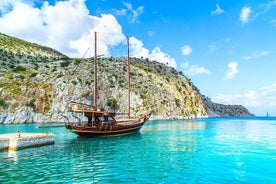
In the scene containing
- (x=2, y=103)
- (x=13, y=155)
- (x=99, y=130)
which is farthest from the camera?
(x=2, y=103)

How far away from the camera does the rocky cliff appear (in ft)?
270

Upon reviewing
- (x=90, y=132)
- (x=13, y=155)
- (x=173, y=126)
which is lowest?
(x=13, y=155)

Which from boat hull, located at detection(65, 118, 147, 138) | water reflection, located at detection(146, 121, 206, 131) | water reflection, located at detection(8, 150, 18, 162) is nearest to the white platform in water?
water reflection, located at detection(8, 150, 18, 162)

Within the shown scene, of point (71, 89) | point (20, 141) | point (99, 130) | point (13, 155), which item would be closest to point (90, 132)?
point (99, 130)

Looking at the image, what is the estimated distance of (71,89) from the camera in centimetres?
8956

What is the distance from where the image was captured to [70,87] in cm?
8988

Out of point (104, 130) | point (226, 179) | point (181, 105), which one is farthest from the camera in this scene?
point (181, 105)

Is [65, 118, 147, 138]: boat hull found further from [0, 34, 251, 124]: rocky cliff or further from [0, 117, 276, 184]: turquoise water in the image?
[0, 34, 251, 124]: rocky cliff

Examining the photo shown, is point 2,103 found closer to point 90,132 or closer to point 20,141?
point 90,132

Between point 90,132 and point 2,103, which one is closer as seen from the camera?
point 90,132

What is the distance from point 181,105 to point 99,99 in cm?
4339

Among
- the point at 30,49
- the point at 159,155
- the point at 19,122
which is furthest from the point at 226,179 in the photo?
the point at 30,49

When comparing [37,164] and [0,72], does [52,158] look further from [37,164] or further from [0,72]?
[0,72]

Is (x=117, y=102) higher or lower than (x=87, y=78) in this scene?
lower
